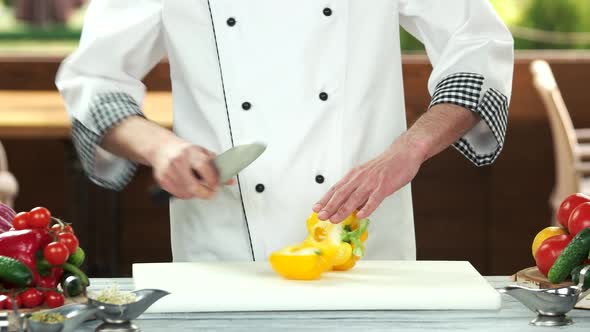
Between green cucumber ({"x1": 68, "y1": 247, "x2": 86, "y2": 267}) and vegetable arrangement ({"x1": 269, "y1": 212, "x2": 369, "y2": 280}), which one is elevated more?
green cucumber ({"x1": 68, "y1": 247, "x2": 86, "y2": 267})

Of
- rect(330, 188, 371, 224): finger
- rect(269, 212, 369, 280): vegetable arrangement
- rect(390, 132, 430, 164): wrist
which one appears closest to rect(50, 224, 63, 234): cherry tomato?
rect(269, 212, 369, 280): vegetable arrangement

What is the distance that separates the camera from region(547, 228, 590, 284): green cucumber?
5.90 feet

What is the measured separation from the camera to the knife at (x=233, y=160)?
1788 millimetres

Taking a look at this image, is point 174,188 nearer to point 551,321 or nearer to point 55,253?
point 55,253

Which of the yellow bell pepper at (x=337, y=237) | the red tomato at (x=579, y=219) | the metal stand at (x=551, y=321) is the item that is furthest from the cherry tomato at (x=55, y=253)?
the red tomato at (x=579, y=219)

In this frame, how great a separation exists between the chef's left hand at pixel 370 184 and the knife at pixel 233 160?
166 mm

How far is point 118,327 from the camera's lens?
1.59 m

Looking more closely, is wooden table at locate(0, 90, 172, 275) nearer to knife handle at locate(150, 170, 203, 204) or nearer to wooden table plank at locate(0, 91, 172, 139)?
wooden table plank at locate(0, 91, 172, 139)

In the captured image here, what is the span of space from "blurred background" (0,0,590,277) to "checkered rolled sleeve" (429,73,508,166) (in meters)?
2.92

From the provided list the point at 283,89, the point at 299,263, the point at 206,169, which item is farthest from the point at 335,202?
the point at 283,89

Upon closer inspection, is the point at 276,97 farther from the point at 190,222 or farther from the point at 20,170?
the point at 20,170

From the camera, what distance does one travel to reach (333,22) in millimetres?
2184

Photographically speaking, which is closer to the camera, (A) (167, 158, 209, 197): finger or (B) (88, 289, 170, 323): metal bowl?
(B) (88, 289, 170, 323): metal bowl

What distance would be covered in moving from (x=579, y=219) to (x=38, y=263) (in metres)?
0.89
